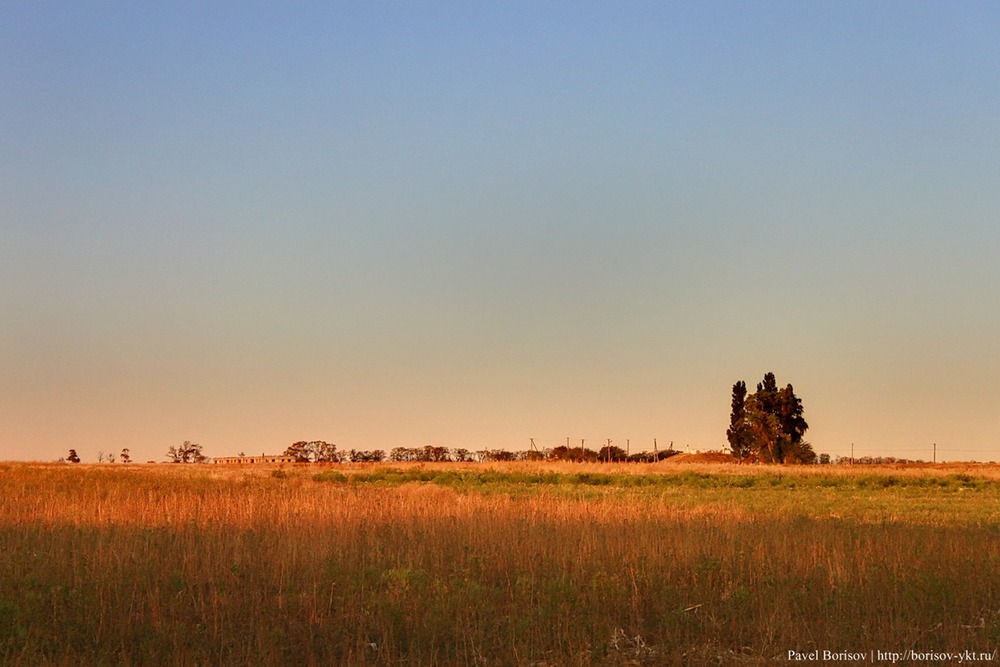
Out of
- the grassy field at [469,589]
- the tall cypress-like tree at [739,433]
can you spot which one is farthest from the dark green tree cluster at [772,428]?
the grassy field at [469,589]

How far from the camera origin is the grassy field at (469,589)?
8.12 meters

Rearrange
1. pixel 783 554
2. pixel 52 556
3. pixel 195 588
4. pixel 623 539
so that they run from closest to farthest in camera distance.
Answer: pixel 195 588 < pixel 52 556 < pixel 783 554 < pixel 623 539

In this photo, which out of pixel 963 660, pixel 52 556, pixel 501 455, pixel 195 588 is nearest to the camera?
pixel 963 660

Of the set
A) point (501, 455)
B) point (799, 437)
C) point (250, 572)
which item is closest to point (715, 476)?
point (250, 572)

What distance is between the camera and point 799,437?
9562 centimetres

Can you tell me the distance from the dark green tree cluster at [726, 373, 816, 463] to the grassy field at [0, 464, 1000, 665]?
80753 mm

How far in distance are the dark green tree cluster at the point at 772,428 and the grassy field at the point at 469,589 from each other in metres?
80.8

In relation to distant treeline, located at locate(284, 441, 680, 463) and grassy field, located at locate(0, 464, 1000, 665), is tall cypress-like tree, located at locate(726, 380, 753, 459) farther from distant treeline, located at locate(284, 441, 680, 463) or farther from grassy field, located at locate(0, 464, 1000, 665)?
grassy field, located at locate(0, 464, 1000, 665)

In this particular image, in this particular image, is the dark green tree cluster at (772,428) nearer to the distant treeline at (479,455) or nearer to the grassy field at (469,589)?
the distant treeline at (479,455)

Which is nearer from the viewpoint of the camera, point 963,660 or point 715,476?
point 963,660

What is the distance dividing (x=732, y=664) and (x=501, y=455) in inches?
3933

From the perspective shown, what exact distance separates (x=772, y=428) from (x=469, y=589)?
8977 cm

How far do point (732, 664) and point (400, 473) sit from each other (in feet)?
157

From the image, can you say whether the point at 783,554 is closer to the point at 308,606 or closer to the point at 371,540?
the point at 371,540
